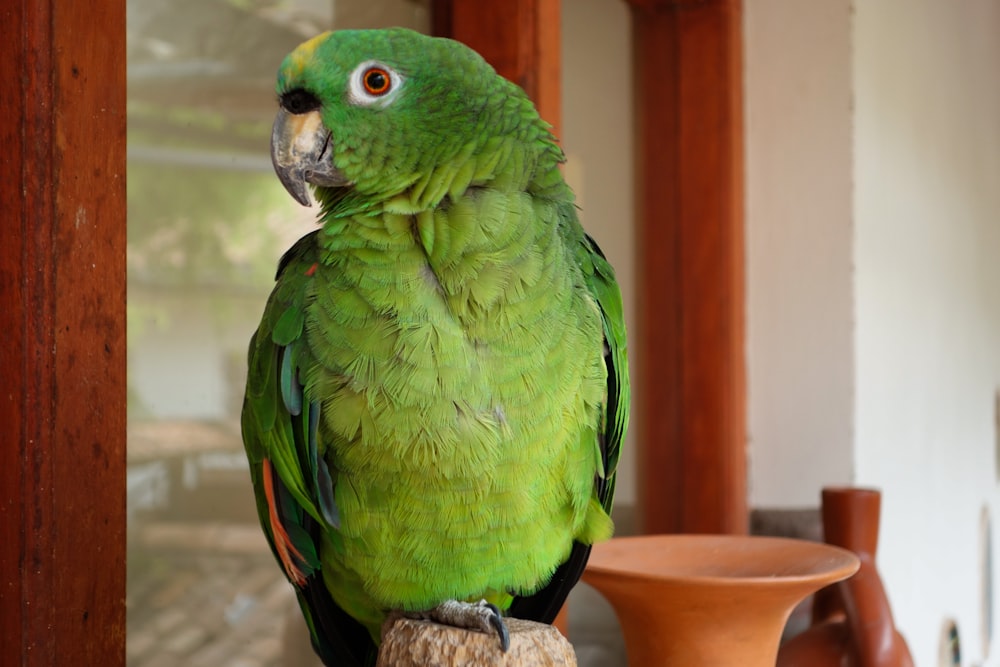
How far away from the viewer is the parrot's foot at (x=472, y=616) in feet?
2.65

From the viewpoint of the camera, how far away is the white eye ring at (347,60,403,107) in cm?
81

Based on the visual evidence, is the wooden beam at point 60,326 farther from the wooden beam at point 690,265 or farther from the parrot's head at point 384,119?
the wooden beam at point 690,265

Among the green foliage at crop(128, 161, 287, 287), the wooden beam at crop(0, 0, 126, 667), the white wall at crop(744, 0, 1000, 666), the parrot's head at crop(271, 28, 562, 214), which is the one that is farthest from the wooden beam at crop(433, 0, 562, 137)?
the white wall at crop(744, 0, 1000, 666)

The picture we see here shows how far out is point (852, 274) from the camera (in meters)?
1.97

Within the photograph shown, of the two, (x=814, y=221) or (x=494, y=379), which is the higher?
(x=814, y=221)

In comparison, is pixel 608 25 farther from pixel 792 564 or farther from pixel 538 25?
pixel 792 564

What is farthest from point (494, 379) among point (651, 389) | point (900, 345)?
point (900, 345)

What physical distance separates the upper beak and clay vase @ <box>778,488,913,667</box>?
Result: 111 centimetres

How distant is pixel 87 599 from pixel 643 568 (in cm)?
76

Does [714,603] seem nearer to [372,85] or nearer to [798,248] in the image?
[372,85]

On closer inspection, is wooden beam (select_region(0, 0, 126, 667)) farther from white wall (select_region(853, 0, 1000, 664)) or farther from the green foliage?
white wall (select_region(853, 0, 1000, 664))

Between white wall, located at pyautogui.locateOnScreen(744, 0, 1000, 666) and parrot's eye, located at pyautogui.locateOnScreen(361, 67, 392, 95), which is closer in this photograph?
parrot's eye, located at pyautogui.locateOnScreen(361, 67, 392, 95)

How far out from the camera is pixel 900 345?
2.37 meters

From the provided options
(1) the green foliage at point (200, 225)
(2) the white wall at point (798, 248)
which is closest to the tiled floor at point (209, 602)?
(1) the green foliage at point (200, 225)
